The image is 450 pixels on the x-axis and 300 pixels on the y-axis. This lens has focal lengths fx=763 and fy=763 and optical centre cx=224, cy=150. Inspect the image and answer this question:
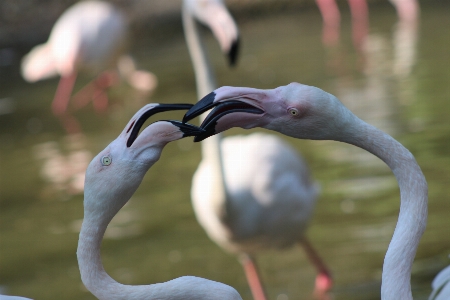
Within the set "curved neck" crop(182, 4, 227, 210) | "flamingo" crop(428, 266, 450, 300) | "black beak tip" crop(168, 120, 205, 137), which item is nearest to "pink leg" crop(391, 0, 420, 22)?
"curved neck" crop(182, 4, 227, 210)

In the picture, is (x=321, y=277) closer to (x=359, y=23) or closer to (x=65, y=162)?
(x=65, y=162)

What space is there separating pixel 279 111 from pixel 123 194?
40 cm

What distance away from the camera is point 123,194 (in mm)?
1746

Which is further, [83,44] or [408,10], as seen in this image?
[408,10]

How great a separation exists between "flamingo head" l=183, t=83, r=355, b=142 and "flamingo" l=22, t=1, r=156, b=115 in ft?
23.3

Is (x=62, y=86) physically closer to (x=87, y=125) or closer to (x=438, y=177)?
(x=87, y=125)

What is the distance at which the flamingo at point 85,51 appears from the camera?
8734 millimetres

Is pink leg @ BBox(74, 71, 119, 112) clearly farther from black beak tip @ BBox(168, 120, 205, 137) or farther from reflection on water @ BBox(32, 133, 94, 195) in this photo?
black beak tip @ BBox(168, 120, 205, 137)

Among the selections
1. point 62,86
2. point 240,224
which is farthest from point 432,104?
point 62,86

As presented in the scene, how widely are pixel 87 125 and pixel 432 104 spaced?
352 cm

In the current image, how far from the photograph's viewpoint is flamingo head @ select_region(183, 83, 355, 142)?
5.44 ft

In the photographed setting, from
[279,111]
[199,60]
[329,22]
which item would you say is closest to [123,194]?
[279,111]

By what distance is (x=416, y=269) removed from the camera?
149 inches

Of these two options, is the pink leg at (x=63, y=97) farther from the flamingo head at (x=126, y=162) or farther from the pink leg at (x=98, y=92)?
the flamingo head at (x=126, y=162)
